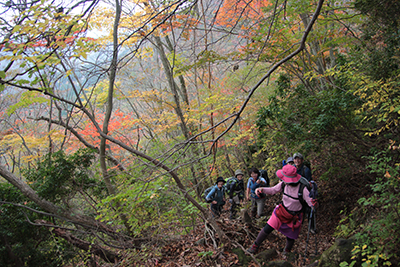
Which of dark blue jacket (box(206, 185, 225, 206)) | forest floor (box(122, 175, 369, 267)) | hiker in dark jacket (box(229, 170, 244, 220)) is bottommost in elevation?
forest floor (box(122, 175, 369, 267))

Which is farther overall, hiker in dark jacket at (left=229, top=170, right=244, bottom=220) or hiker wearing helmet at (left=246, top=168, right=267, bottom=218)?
hiker in dark jacket at (left=229, top=170, right=244, bottom=220)

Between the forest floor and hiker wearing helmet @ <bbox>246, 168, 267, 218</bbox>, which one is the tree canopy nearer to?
the forest floor

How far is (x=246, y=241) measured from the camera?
15.2 feet

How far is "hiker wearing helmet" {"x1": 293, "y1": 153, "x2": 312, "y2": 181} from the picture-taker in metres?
4.77

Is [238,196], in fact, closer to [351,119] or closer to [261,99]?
[351,119]

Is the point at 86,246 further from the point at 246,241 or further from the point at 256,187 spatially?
the point at 256,187

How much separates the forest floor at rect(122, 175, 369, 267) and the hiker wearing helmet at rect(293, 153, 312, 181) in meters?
0.88

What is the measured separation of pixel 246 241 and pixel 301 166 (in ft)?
6.49

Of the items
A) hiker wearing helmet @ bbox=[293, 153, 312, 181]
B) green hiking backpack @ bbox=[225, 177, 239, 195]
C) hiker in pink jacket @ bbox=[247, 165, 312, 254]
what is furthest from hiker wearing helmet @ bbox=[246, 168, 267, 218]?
hiker in pink jacket @ bbox=[247, 165, 312, 254]

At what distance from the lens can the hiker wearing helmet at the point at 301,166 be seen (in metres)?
4.77

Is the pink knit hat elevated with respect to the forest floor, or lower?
elevated

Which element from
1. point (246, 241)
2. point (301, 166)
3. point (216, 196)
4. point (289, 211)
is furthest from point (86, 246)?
point (301, 166)

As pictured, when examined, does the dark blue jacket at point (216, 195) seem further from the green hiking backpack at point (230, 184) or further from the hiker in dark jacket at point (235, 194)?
the hiker in dark jacket at point (235, 194)

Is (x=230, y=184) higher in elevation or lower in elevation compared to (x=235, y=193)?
higher
